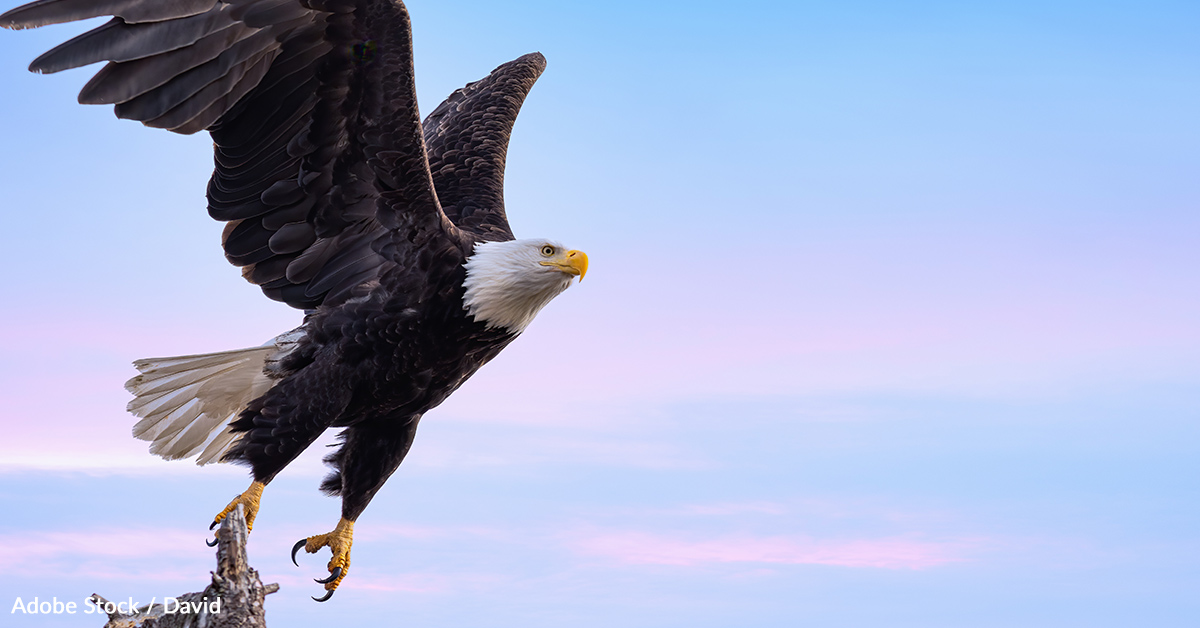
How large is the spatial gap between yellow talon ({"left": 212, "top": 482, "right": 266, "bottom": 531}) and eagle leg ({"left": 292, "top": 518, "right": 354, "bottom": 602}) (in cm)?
80

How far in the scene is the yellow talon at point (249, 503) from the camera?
4978mm

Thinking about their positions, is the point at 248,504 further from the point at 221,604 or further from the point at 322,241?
the point at 322,241

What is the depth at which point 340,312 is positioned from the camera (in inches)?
205

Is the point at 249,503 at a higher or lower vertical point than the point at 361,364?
lower

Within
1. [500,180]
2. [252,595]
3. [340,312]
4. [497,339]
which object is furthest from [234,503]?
[500,180]

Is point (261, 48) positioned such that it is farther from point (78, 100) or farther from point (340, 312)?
point (340, 312)

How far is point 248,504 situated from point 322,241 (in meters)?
1.35

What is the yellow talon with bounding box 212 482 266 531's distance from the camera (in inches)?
196

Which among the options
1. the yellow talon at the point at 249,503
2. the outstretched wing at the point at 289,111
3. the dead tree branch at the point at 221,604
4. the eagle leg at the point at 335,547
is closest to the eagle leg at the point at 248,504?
the yellow talon at the point at 249,503

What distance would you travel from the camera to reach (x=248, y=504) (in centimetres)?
500

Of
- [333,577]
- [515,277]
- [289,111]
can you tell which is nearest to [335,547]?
[333,577]

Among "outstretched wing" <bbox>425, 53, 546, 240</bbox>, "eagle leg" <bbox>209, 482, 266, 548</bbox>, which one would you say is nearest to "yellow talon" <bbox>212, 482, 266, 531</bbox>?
"eagle leg" <bbox>209, 482, 266, 548</bbox>

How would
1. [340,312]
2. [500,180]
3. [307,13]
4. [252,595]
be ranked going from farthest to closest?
1. [500,180]
2. [340,312]
3. [307,13]
4. [252,595]

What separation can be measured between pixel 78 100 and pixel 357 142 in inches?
48.0
